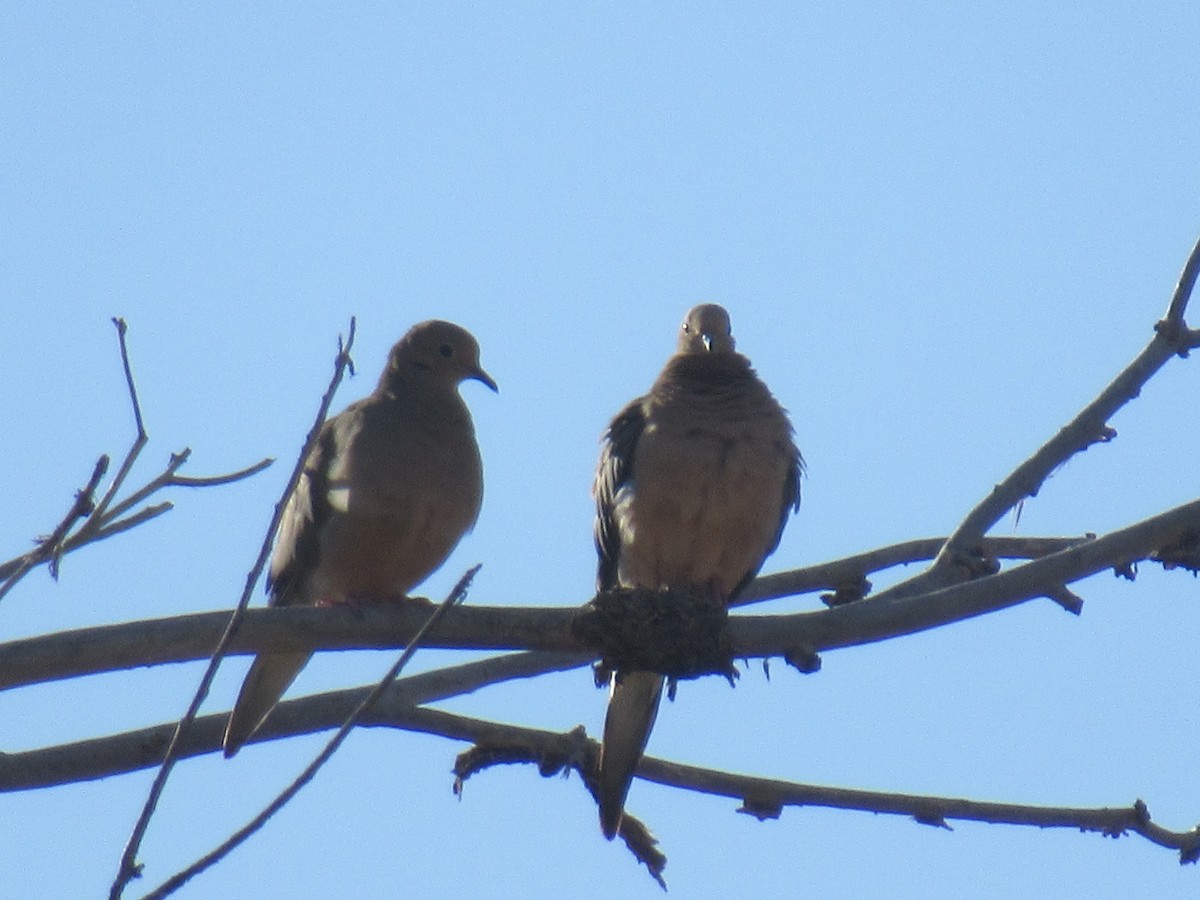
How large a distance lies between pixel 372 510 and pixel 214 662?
315 centimetres

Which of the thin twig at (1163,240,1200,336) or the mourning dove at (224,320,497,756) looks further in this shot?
the mourning dove at (224,320,497,756)

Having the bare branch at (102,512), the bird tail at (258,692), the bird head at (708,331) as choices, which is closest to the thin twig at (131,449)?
the bare branch at (102,512)

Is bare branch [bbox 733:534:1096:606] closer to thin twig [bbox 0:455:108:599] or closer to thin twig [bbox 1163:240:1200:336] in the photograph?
thin twig [bbox 1163:240:1200:336]

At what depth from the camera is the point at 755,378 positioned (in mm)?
7227

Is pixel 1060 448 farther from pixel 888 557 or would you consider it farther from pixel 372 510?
pixel 372 510

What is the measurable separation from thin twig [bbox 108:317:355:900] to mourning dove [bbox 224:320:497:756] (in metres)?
2.63

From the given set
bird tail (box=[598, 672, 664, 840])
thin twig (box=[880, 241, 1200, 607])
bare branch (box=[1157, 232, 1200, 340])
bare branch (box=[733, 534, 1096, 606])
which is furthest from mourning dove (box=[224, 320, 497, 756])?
bare branch (box=[1157, 232, 1200, 340])

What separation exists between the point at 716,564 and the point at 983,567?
5.32ft

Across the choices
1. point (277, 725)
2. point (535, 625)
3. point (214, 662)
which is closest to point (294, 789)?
point (214, 662)

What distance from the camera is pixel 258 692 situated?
19.9ft

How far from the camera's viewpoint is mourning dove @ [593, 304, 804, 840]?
6.68 metres

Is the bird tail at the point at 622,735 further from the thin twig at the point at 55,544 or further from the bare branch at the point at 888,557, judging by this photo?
the thin twig at the point at 55,544

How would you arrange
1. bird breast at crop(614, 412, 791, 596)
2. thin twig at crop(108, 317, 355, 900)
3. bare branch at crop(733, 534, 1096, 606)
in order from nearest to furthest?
thin twig at crop(108, 317, 355, 900), bare branch at crop(733, 534, 1096, 606), bird breast at crop(614, 412, 791, 596)

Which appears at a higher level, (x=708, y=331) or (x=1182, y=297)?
(x=708, y=331)
